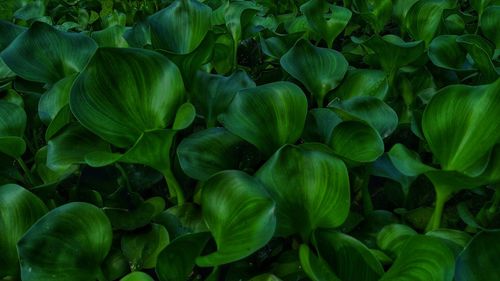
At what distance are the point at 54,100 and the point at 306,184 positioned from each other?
54cm

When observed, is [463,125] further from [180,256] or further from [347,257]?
[180,256]

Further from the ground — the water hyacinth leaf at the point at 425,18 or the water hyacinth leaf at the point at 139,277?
the water hyacinth leaf at the point at 425,18

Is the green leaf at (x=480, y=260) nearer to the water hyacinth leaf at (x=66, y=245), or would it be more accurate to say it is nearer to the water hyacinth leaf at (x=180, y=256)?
the water hyacinth leaf at (x=180, y=256)

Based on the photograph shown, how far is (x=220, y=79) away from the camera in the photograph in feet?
3.43

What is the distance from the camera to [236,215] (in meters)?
0.72

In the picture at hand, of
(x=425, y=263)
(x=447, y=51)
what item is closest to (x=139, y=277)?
(x=425, y=263)

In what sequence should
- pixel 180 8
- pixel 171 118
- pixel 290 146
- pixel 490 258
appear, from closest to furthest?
pixel 490 258, pixel 290 146, pixel 171 118, pixel 180 8

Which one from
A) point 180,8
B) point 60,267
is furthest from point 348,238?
point 180,8

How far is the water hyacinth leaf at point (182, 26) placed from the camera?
3.79ft

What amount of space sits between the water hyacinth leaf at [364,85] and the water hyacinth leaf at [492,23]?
384 mm

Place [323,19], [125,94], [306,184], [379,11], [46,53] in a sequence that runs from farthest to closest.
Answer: [379,11], [323,19], [46,53], [125,94], [306,184]

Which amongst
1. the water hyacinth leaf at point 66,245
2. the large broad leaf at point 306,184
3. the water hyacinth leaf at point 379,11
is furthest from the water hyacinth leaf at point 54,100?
the water hyacinth leaf at point 379,11

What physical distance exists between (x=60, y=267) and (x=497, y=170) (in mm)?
570

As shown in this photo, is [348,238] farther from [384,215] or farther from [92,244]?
[92,244]
